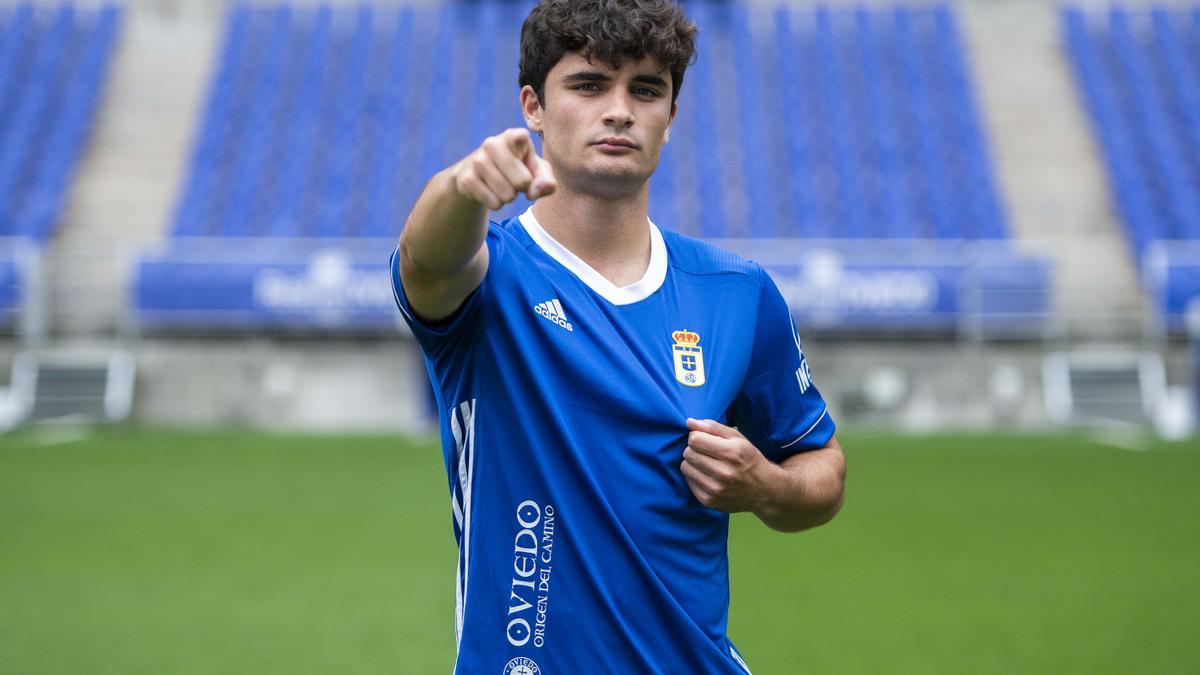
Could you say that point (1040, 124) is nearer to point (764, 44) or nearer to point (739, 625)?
point (764, 44)

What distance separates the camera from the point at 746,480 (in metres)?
2.05

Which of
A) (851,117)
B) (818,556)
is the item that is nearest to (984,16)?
(851,117)

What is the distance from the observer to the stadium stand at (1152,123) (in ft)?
55.0

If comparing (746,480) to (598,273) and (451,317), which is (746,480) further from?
(451,317)

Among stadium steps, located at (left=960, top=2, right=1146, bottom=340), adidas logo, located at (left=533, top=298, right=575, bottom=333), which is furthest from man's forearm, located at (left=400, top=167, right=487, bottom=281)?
stadium steps, located at (left=960, top=2, right=1146, bottom=340)

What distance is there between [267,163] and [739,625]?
15438 mm

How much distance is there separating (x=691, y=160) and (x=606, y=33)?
18.0 m

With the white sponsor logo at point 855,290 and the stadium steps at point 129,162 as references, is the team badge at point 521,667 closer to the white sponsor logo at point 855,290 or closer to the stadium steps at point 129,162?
the white sponsor logo at point 855,290

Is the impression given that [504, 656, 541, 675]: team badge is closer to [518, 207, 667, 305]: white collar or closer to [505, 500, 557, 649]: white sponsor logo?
[505, 500, 557, 649]: white sponsor logo

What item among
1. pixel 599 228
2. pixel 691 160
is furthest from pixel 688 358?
pixel 691 160

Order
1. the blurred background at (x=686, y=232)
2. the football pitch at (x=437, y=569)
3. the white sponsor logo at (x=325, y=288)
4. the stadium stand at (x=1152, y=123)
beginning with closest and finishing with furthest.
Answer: the football pitch at (x=437, y=569), the blurred background at (x=686, y=232), the white sponsor logo at (x=325, y=288), the stadium stand at (x=1152, y=123)

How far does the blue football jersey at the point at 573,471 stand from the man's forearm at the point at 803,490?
10cm

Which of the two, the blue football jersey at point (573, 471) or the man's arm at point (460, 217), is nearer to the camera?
the man's arm at point (460, 217)

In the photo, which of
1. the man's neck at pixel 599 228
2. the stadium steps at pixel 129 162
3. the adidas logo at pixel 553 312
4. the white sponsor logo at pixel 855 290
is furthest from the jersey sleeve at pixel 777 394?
the stadium steps at pixel 129 162
